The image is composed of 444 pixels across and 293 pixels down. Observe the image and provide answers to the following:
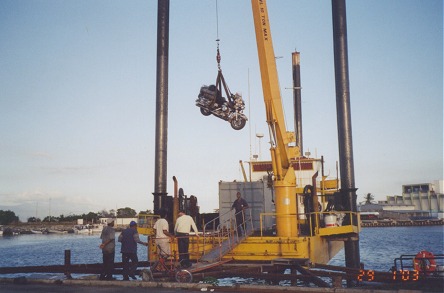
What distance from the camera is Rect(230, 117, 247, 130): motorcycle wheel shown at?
2066 cm

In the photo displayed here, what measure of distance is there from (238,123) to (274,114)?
502 centimetres

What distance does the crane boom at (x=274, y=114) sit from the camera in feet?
51.1

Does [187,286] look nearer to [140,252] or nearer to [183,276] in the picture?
[183,276]

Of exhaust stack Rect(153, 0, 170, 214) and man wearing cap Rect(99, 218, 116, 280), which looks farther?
exhaust stack Rect(153, 0, 170, 214)

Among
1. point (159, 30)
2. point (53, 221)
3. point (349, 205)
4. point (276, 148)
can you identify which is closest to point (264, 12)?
point (276, 148)

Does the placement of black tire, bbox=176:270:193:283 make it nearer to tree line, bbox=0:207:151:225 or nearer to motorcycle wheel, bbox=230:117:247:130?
motorcycle wheel, bbox=230:117:247:130

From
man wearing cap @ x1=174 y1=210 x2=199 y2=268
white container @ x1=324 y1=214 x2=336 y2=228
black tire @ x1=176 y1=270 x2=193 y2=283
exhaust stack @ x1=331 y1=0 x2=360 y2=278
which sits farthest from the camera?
exhaust stack @ x1=331 y1=0 x2=360 y2=278

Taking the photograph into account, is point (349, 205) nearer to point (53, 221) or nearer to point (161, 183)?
point (161, 183)

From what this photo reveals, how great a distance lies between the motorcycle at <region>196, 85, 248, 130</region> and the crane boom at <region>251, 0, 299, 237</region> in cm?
436

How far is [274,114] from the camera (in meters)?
15.8

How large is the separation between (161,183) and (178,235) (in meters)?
6.14

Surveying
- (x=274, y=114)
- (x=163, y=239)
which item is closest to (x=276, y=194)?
(x=274, y=114)

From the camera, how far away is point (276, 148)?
1595 cm

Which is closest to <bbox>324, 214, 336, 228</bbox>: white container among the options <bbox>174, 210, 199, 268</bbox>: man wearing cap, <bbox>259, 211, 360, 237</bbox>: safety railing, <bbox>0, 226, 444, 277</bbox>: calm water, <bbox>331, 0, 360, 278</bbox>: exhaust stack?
<bbox>259, 211, 360, 237</bbox>: safety railing
